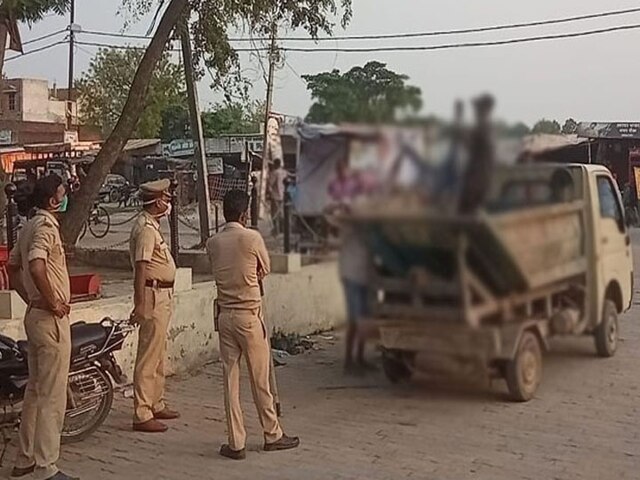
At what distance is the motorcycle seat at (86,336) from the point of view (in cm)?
463

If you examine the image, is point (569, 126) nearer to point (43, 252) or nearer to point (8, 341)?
point (43, 252)

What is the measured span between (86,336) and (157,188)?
901 mm

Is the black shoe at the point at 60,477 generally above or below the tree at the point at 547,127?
below

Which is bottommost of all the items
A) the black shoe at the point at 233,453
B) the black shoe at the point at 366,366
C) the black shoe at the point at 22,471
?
the black shoe at the point at 22,471

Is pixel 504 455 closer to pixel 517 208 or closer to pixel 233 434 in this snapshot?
pixel 233 434

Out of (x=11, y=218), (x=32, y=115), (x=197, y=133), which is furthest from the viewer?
(x=32, y=115)

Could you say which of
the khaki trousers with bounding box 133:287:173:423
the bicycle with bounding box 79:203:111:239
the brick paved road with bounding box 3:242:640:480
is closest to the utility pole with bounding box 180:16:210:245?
the khaki trousers with bounding box 133:287:173:423

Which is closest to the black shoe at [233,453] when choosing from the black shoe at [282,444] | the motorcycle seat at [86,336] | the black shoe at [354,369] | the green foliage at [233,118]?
the black shoe at [282,444]

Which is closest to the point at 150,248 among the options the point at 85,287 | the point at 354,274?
Answer: the point at 85,287

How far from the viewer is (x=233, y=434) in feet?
14.4

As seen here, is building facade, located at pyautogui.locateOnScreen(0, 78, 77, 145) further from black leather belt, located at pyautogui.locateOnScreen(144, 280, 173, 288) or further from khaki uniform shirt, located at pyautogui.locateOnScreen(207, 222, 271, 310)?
khaki uniform shirt, located at pyautogui.locateOnScreen(207, 222, 271, 310)

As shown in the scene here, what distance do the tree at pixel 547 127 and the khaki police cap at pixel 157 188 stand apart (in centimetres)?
294

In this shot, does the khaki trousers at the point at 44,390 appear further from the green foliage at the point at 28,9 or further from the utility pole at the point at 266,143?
the green foliage at the point at 28,9

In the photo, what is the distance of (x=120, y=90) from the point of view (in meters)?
13.3
